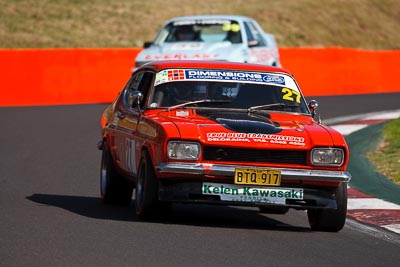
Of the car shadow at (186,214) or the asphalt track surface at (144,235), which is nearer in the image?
the asphalt track surface at (144,235)

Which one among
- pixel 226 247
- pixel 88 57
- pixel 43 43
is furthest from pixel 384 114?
pixel 43 43

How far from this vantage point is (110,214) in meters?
10.3

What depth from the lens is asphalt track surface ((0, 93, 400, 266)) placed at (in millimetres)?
7945

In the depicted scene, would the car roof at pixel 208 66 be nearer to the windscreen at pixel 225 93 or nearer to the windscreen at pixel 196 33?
the windscreen at pixel 225 93

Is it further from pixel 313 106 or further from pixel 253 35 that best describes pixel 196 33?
pixel 313 106

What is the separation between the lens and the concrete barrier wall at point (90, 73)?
25.0 m

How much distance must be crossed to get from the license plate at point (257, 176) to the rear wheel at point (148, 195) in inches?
25.1

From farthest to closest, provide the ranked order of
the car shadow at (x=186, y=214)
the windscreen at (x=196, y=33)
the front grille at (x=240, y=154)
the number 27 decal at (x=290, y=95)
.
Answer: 1. the windscreen at (x=196, y=33)
2. the number 27 decal at (x=290, y=95)
3. the car shadow at (x=186, y=214)
4. the front grille at (x=240, y=154)

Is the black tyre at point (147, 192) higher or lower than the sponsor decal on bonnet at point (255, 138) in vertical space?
lower

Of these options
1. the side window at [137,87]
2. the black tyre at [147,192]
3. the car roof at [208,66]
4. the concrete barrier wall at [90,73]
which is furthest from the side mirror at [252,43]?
the black tyre at [147,192]

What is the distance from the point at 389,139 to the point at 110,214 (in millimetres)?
7622

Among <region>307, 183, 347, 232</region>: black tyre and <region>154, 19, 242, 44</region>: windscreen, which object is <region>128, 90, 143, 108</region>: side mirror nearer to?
<region>307, 183, 347, 232</region>: black tyre

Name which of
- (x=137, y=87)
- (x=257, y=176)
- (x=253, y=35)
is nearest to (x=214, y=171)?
(x=257, y=176)

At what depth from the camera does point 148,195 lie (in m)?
9.46
